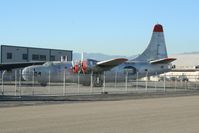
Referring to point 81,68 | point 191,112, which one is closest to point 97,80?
point 81,68

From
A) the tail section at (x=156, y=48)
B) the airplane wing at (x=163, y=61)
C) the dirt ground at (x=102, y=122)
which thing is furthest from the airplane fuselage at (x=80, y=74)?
the dirt ground at (x=102, y=122)

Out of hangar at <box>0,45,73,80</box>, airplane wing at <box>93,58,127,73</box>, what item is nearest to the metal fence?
airplane wing at <box>93,58,127,73</box>

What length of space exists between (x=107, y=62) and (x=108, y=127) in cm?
3376

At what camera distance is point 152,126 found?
14.3 m

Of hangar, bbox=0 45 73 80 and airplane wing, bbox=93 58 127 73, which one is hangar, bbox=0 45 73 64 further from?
airplane wing, bbox=93 58 127 73

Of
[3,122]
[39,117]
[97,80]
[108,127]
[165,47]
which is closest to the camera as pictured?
[108,127]

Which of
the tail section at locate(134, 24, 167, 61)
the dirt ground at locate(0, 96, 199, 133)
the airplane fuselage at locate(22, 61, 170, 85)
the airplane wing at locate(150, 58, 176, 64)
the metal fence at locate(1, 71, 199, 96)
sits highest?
the tail section at locate(134, 24, 167, 61)

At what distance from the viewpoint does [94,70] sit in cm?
4822

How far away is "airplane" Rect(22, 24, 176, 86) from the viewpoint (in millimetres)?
47688

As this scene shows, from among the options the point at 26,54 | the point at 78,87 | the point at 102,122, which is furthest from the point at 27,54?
the point at 102,122

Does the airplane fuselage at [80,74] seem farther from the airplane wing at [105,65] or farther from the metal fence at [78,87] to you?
the airplane wing at [105,65]

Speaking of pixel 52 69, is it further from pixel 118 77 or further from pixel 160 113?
pixel 160 113

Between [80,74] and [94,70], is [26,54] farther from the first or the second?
[80,74]

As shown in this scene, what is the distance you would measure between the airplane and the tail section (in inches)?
24.8
